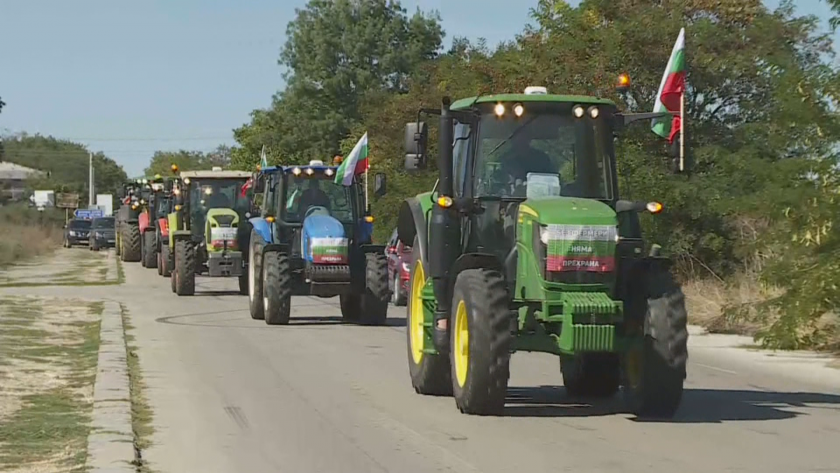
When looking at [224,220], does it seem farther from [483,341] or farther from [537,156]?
[483,341]

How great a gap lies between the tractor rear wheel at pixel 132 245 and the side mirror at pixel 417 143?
120 feet

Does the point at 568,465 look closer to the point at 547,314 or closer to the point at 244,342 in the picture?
the point at 547,314

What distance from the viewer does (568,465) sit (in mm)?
9367

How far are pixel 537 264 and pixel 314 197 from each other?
11970 millimetres

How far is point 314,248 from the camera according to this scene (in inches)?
854

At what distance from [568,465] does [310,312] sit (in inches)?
632

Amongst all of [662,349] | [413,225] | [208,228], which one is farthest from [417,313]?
[208,228]

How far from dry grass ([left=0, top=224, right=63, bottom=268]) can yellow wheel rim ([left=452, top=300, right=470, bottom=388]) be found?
3447 centimetres

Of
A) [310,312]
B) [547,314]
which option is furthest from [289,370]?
[310,312]

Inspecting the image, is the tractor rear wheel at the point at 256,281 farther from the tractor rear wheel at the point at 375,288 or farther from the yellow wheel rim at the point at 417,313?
the yellow wheel rim at the point at 417,313

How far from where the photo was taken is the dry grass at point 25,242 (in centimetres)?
4807

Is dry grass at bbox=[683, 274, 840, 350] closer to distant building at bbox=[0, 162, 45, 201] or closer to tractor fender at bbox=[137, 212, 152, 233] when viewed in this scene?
tractor fender at bbox=[137, 212, 152, 233]

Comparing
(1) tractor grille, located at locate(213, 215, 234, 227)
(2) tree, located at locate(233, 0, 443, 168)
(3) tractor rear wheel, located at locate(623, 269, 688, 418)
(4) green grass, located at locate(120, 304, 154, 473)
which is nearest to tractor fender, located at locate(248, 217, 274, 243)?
(4) green grass, located at locate(120, 304, 154, 473)

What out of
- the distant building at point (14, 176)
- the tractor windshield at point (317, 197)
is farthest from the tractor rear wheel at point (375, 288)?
the distant building at point (14, 176)
